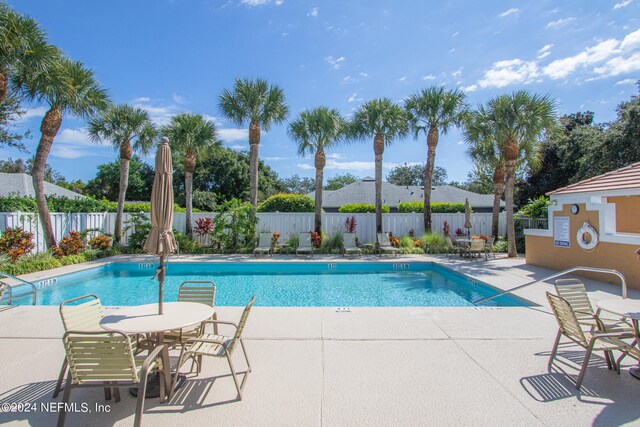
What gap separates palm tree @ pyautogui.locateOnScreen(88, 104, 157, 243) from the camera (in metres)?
14.0

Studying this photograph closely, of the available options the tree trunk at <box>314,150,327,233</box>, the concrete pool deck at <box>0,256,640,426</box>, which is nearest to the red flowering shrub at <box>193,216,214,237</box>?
the tree trunk at <box>314,150,327,233</box>

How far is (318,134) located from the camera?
591 inches

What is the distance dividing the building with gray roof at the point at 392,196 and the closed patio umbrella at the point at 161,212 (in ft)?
77.2

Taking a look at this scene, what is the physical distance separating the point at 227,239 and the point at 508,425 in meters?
12.7

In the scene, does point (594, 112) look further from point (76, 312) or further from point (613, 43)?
point (76, 312)

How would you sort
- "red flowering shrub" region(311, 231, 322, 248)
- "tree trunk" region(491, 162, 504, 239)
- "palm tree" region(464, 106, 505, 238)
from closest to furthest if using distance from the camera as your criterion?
"palm tree" region(464, 106, 505, 238) → "red flowering shrub" region(311, 231, 322, 248) → "tree trunk" region(491, 162, 504, 239)

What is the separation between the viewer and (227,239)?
46.3ft

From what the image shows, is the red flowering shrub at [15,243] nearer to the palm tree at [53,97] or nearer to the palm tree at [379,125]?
the palm tree at [53,97]

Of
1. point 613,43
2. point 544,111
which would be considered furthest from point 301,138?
point 613,43

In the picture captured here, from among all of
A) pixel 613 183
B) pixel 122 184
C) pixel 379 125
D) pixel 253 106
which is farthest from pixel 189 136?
pixel 613 183

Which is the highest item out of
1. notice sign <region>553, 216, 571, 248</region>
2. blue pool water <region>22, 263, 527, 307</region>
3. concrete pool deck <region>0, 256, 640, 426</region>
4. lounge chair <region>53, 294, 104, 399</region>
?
notice sign <region>553, 216, 571, 248</region>

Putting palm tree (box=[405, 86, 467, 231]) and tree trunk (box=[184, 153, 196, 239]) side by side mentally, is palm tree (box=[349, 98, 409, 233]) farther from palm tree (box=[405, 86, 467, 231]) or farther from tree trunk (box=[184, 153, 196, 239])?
tree trunk (box=[184, 153, 196, 239])

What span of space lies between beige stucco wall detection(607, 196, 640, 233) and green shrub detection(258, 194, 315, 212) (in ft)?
52.1

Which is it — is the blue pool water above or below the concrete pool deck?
below
